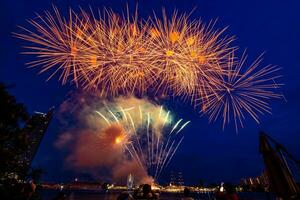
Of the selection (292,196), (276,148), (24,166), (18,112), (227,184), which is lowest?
(292,196)

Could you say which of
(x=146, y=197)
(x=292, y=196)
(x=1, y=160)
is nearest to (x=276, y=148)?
(x=292, y=196)

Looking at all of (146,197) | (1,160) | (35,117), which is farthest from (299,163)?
(35,117)

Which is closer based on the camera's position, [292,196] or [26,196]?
[292,196]

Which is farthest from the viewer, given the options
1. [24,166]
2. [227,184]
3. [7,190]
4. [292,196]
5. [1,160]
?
[24,166]

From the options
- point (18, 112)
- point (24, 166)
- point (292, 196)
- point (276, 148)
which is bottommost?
point (292, 196)

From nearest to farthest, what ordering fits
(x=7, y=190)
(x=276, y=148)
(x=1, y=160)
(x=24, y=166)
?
(x=276, y=148)
(x=1, y=160)
(x=7, y=190)
(x=24, y=166)

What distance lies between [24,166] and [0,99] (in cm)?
431

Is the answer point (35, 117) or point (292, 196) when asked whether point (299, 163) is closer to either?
point (292, 196)

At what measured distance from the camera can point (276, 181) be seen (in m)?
6.91

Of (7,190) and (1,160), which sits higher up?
(1,160)

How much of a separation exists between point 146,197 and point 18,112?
682cm

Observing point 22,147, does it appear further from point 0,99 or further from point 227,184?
point 227,184

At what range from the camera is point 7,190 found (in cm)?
1079

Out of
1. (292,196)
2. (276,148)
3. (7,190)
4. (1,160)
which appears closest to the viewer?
(292,196)
